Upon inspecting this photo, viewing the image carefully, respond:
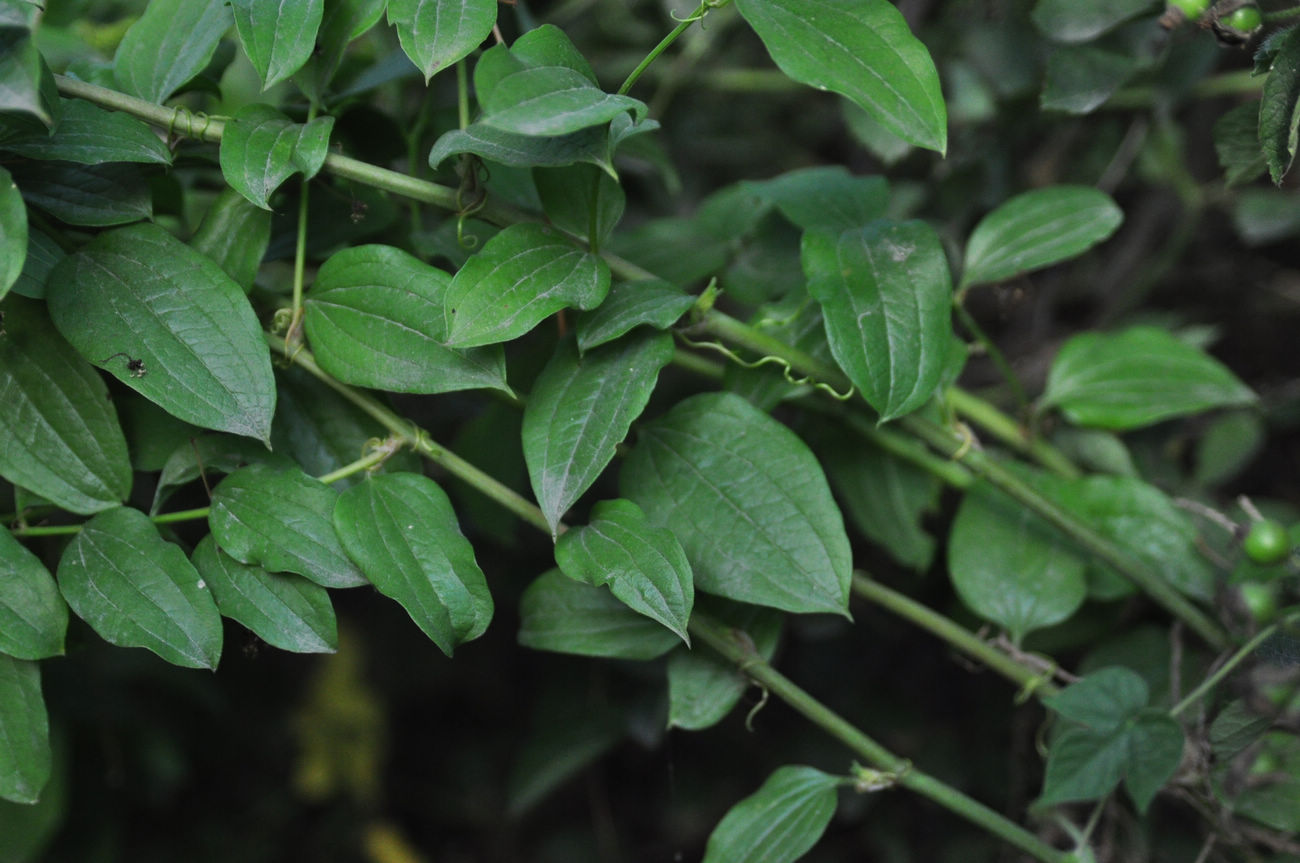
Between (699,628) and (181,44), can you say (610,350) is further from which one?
(181,44)

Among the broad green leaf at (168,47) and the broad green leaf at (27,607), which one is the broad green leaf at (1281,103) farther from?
the broad green leaf at (27,607)

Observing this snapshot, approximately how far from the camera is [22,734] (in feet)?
1.83

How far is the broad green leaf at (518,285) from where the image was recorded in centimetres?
53

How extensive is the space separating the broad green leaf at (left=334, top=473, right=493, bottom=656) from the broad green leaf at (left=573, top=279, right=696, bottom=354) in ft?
0.45

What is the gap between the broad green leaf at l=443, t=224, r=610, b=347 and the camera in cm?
53

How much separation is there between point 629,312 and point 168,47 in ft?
1.19

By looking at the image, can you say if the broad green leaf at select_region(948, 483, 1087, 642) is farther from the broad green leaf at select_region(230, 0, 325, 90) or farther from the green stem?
the broad green leaf at select_region(230, 0, 325, 90)

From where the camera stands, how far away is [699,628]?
2.11 ft

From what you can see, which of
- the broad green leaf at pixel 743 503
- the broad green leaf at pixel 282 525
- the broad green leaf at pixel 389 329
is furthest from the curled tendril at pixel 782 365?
the broad green leaf at pixel 282 525

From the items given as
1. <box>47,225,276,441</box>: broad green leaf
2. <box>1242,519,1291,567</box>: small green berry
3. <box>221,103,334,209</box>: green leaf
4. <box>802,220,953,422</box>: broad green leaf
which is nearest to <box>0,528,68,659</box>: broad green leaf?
<box>47,225,276,441</box>: broad green leaf

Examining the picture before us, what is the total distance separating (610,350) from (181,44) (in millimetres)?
353

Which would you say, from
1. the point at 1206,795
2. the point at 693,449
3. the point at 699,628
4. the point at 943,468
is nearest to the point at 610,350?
the point at 693,449

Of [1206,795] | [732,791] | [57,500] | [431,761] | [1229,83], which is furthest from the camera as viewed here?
[431,761]

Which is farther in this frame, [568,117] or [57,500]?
[57,500]
